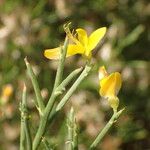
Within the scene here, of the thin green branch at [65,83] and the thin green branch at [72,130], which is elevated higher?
the thin green branch at [65,83]

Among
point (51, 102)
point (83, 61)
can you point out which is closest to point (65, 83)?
point (51, 102)

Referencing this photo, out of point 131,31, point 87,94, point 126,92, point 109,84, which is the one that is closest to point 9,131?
point 87,94

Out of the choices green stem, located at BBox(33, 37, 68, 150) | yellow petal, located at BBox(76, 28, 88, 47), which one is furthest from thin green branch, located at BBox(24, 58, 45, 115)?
yellow petal, located at BBox(76, 28, 88, 47)

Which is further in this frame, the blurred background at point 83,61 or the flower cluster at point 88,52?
the blurred background at point 83,61

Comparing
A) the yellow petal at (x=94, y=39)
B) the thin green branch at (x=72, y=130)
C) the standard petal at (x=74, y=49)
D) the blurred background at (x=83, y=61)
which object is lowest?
the thin green branch at (x=72, y=130)

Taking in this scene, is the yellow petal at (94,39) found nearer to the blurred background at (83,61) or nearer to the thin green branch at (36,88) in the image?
the thin green branch at (36,88)

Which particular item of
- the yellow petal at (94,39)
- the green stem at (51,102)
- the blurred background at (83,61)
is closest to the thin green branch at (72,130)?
→ the green stem at (51,102)

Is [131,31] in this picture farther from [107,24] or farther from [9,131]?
[9,131]
